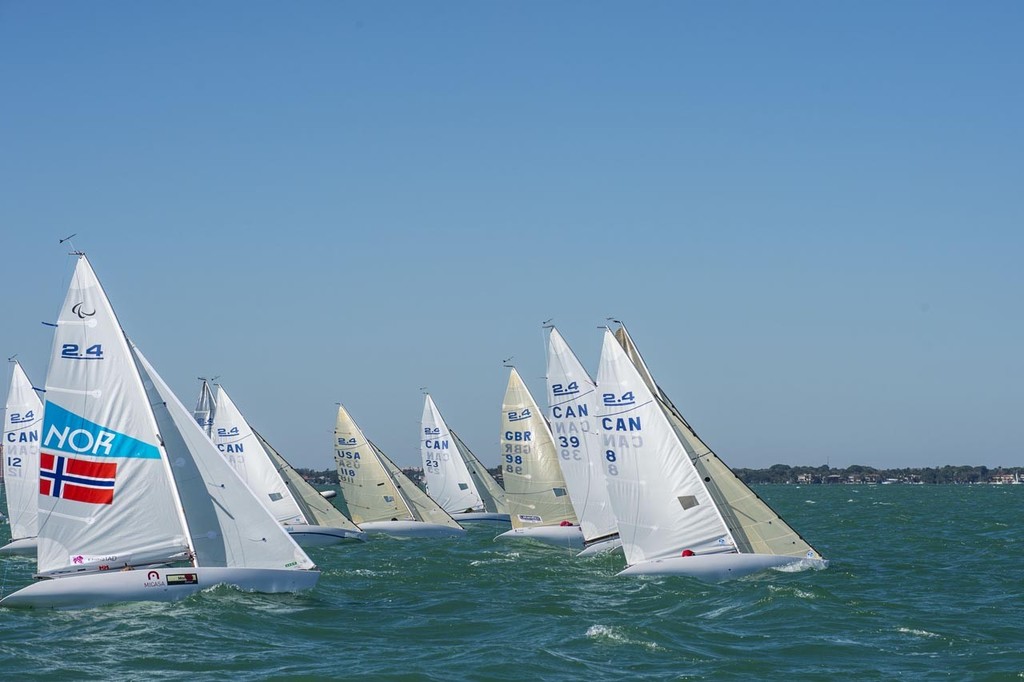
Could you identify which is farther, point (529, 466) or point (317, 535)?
point (529, 466)

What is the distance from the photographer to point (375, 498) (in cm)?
5738

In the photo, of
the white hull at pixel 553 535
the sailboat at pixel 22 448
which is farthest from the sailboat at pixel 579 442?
the sailboat at pixel 22 448

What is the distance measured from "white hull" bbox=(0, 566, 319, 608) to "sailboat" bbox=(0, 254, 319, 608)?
11.6 inches

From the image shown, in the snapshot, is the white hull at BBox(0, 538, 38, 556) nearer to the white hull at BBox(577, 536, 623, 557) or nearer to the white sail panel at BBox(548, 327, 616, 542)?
the white sail panel at BBox(548, 327, 616, 542)

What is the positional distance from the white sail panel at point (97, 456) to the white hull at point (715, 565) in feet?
40.9

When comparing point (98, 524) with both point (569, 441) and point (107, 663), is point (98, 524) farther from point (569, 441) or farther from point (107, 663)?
point (569, 441)

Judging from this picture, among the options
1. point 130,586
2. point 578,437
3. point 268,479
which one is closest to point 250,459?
point 268,479

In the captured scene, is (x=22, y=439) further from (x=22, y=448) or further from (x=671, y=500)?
(x=671, y=500)

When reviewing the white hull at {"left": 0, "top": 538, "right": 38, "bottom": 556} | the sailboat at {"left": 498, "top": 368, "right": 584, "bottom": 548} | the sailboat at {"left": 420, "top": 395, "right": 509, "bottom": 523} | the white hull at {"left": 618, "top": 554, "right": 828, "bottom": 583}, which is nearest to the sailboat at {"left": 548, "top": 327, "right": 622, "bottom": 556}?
the sailboat at {"left": 498, "top": 368, "right": 584, "bottom": 548}

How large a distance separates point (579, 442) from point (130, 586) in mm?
19455

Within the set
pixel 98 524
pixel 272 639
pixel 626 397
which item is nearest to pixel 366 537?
pixel 626 397

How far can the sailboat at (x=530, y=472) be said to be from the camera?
48.9 metres

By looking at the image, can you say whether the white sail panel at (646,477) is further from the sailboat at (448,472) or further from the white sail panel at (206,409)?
the sailboat at (448,472)

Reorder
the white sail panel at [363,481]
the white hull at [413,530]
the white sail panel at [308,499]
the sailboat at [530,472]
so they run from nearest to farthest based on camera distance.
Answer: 1. the sailboat at [530,472]
2. the white sail panel at [308,499]
3. the white hull at [413,530]
4. the white sail panel at [363,481]
